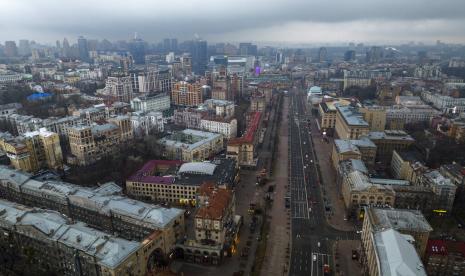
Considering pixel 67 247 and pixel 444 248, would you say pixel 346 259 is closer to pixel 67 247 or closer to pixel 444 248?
pixel 444 248

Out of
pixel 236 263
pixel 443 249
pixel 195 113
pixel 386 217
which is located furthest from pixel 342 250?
pixel 195 113

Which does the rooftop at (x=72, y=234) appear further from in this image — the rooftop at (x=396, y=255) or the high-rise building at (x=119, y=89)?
the high-rise building at (x=119, y=89)

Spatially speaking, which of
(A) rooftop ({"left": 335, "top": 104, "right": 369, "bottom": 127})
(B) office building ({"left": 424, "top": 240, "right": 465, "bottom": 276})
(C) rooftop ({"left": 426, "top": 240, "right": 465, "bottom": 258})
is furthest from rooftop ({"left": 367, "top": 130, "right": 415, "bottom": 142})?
(B) office building ({"left": 424, "top": 240, "right": 465, "bottom": 276})

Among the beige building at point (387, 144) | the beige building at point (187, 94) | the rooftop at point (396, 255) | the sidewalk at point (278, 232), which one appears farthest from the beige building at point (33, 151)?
the beige building at point (387, 144)

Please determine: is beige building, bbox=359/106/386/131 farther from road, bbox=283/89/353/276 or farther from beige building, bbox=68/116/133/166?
beige building, bbox=68/116/133/166

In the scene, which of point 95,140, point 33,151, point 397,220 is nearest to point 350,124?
point 397,220

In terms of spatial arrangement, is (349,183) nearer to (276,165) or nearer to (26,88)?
(276,165)
